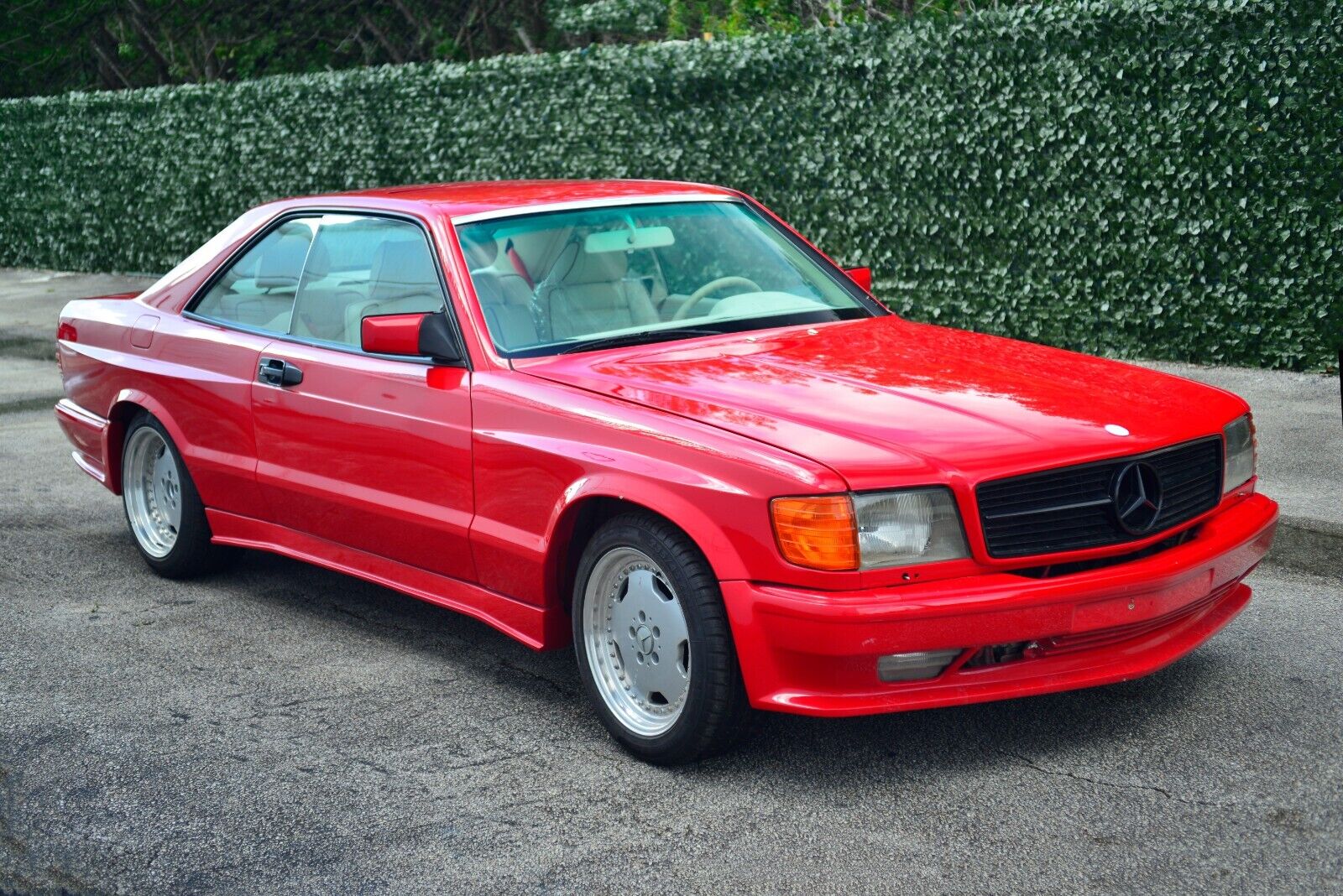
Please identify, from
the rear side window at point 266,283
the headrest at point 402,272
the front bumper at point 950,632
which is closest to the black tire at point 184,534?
the rear side window at point 266,283

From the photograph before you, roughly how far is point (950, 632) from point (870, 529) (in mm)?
311

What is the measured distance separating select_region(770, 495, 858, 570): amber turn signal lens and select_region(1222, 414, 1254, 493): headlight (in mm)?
1314

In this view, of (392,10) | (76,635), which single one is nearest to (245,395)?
(76,635)

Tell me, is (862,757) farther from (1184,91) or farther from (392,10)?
(392,10)

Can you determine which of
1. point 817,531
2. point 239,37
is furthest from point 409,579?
point 239,37

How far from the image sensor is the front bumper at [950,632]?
3627 mm

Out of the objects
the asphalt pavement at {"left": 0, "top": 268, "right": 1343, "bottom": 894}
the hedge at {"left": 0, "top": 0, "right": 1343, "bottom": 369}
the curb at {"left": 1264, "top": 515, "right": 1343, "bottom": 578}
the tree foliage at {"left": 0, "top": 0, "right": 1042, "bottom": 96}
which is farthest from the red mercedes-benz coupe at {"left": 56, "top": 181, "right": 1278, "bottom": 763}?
the tree foliage at {"left": 0, "top": 0, "right": 1042, "bottom": 96}

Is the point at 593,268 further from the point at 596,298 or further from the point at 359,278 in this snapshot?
the point at 359,278

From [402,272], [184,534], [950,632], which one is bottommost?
[184,534]

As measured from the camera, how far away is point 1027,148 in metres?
10.2

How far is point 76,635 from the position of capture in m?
5.42

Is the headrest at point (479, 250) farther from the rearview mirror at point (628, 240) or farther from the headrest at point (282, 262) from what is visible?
the headrest at point (282, 262)

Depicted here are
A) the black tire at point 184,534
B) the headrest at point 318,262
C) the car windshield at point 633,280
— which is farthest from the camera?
the black tire at point 184,534

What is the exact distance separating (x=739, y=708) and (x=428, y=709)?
3.67 ft
